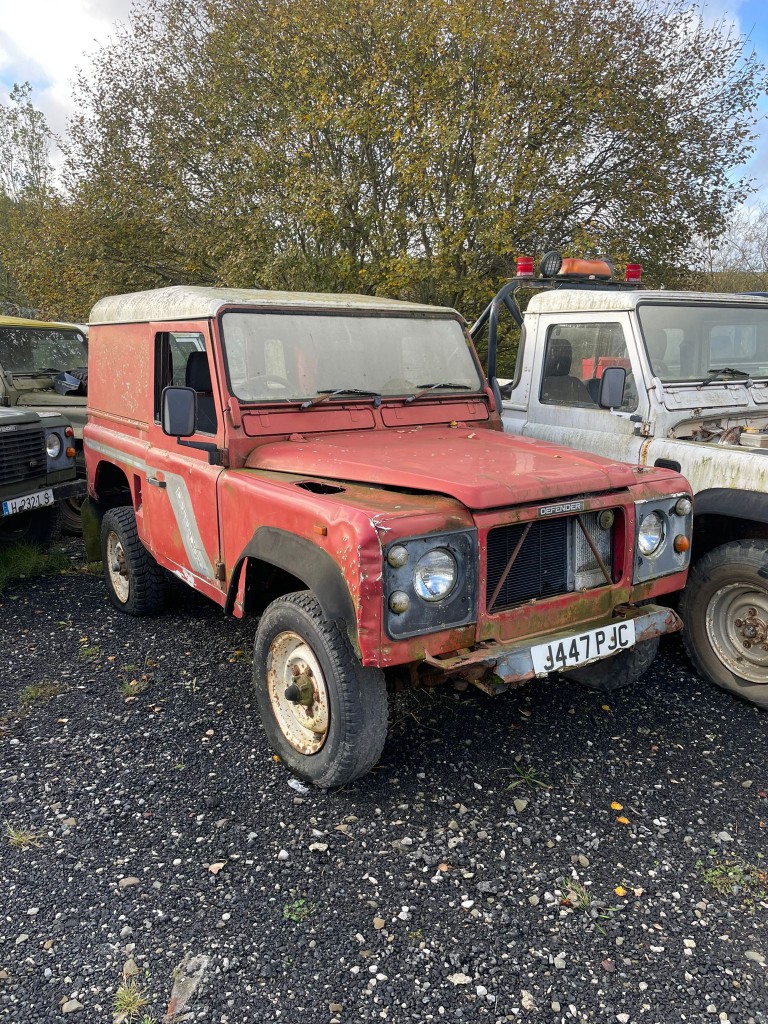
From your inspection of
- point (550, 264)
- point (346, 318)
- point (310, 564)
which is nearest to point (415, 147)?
point (550, 264)

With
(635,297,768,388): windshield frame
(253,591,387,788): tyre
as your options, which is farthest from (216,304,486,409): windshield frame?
(253,591,387,788): tyre

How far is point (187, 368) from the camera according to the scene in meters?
3.93

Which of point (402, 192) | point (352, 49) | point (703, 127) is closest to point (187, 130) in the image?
point (352, 49)

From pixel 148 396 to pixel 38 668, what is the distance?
1.72m

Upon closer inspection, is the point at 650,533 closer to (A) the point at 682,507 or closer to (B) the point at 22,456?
(A) the point at 682,507

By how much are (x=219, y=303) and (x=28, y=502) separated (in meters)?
3.02

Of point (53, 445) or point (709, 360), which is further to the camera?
point (53, 445)

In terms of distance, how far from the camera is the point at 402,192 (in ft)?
35.0

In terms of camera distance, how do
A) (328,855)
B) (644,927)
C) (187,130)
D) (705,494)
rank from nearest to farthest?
(644,927) → (328,855) → (705,494) → (187,130)

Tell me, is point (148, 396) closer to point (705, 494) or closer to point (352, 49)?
point (705, 494)

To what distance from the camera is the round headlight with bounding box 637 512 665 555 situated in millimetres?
3227

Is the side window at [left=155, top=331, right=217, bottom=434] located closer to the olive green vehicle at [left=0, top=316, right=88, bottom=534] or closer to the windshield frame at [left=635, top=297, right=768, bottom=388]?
the windshield frame at [left=635, top=297, right=768, bottom=388]

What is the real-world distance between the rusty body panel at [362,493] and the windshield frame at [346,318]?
0.6 inches

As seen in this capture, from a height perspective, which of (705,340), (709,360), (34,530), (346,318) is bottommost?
(34,530)
